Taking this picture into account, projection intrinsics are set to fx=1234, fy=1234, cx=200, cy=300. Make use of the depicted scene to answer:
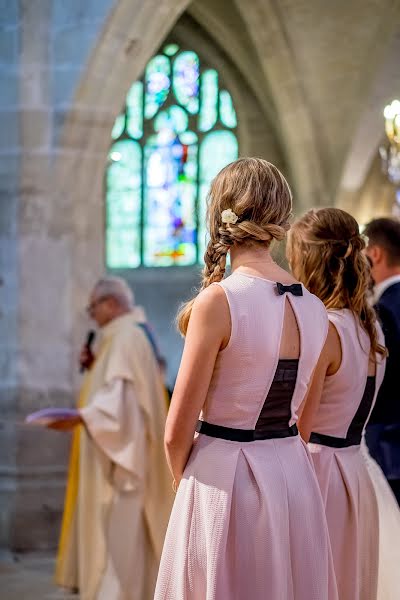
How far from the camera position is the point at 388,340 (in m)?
3.97

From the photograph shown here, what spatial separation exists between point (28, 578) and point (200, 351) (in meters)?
4.78

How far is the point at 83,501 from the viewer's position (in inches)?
249

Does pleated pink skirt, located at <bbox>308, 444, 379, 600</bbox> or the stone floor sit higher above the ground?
pleated pink skirt, located at <bbox>308, 444, 379, 600</bbox>

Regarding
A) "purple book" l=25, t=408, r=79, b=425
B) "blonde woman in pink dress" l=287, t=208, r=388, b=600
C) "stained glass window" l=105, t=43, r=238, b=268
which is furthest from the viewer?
"stained glass window" l=105, t=43, r=238, b=268

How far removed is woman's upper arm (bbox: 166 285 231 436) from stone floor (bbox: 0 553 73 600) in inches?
163

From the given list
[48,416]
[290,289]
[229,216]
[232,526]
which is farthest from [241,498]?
[48,416]

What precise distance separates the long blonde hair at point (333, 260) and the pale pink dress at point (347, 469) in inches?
1.6

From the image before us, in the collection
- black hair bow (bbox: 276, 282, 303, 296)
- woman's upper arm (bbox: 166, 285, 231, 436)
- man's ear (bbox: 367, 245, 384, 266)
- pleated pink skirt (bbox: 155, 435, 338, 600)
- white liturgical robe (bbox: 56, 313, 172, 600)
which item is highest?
man's ear (bbox: 367, 245, 384, 266)

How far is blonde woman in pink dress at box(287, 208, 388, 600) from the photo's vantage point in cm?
341

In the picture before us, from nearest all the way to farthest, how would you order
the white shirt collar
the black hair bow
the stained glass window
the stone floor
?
the black hair bow < the white shirt collar < the stone floor < the stained glass window

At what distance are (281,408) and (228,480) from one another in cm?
22

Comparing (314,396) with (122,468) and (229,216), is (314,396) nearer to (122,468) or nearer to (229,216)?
(229,216)

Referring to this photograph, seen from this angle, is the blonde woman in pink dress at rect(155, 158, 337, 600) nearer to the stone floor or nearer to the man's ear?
the man's ear

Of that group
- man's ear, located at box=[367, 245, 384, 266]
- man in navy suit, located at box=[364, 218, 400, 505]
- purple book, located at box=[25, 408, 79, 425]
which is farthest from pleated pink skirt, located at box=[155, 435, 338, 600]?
purple book, located at box=[25, 408, 79, 425]
